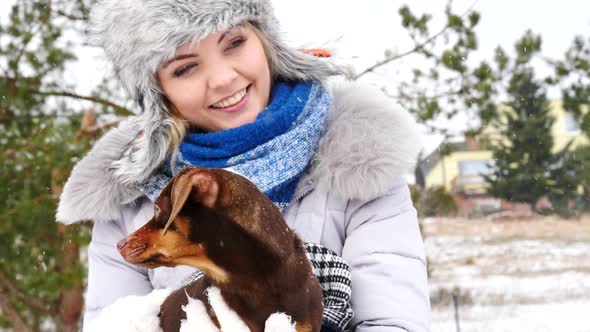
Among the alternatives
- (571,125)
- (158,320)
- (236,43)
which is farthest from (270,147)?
(571,125)

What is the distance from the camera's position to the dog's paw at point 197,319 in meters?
1.10

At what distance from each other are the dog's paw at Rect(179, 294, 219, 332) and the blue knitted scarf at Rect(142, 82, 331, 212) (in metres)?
0.39

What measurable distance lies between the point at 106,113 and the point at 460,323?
346 centimetres

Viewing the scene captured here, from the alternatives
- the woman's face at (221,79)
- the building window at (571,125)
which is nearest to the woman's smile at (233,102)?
the woman's face at (221,79)

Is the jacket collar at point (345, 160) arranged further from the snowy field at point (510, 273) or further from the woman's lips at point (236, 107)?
the snowy field at point (510, 273)

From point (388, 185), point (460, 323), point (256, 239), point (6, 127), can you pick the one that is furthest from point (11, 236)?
point (460, 323)

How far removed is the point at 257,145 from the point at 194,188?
1.82 feet

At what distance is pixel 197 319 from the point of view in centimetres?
111

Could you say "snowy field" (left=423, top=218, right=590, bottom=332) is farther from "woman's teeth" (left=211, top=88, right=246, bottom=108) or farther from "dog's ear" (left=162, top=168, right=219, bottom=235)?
"dog's ear" (left=162, top=168, right=219, bottom=235)

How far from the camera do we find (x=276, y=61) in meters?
1.69

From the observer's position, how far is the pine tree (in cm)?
584

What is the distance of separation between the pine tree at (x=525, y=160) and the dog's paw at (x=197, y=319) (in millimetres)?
4779

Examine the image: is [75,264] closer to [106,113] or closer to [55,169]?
[55,169]

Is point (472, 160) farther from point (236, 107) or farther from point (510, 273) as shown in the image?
point (236, 107)
